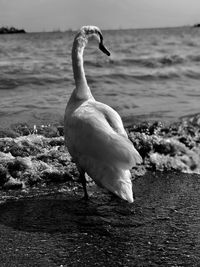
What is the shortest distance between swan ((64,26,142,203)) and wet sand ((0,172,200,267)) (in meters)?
0.29

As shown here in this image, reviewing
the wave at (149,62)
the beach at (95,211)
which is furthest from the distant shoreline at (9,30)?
the beach at (95,211)

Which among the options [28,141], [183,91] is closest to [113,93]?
[183,91]

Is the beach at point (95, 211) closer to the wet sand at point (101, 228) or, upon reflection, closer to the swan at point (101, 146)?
the wet sand at point (101, 228)

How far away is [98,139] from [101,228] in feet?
2.41

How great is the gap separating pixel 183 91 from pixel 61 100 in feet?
11.7

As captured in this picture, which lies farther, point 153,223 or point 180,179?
point 180,179

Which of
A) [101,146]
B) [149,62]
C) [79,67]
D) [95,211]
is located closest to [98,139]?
[101,146]

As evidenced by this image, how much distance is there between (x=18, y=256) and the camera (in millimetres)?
3459

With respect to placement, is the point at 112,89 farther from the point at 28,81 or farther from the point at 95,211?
the point at 95,211

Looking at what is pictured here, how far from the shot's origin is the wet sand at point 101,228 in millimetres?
3408

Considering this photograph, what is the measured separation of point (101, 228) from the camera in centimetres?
396

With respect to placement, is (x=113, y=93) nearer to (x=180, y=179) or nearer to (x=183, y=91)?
(x=183, y=91)

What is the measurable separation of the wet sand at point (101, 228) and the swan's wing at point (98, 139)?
0.51 meters

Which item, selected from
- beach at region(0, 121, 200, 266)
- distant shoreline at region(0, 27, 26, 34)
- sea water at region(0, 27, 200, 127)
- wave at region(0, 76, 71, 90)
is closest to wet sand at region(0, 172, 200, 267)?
beach at region(0, 121, 200, 266)
